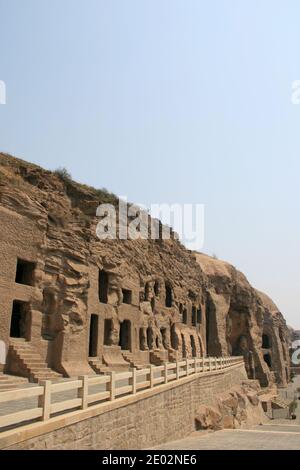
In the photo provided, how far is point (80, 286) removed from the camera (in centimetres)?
2241

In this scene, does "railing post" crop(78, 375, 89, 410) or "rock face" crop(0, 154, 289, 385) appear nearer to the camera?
"railing post" crop(78, 375, 89, 410)

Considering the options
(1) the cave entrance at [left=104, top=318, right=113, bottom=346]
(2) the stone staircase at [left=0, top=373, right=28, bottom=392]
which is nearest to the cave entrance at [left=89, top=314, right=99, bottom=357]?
(1) the cave entrance at [left=104, top=318, right=113, bottom=346]

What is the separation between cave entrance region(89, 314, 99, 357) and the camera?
23.6 metres

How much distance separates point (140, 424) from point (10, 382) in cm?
528

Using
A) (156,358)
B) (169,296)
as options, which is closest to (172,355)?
(156,358)

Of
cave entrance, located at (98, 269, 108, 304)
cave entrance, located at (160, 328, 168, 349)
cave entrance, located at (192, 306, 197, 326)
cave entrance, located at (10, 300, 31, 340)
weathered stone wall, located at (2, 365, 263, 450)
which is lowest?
weathered stone wall, located at (2, 365, 263, 450)

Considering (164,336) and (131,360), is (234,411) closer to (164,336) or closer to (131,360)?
(131,360)

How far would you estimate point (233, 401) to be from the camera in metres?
28.0

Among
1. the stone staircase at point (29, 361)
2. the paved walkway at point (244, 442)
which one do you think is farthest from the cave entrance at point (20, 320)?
the paved walkway at point (244, 442)

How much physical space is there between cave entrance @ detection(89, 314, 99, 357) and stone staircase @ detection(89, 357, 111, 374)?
68cm

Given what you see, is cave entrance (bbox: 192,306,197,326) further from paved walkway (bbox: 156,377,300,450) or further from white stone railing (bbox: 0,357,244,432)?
white stone railing (bbox: 0,357,244,432)

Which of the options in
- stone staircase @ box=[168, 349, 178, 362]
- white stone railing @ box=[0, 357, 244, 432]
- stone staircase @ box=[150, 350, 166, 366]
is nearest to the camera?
white stone railing @ box=[0, 357, 244, 432]

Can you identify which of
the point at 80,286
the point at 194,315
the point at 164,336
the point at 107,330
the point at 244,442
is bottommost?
the point at 244,442
